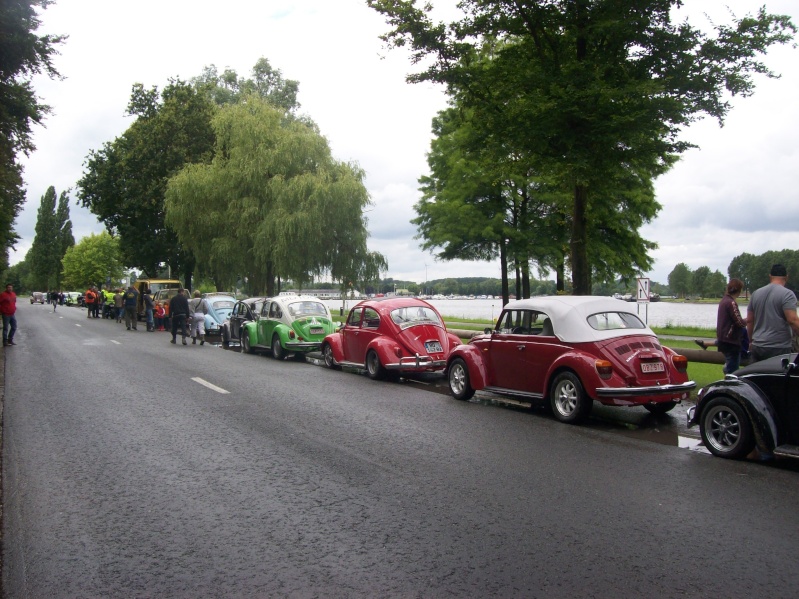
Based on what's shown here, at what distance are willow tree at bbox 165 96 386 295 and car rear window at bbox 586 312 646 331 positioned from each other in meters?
23.6

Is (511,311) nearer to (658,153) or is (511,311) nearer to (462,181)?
(658,153)

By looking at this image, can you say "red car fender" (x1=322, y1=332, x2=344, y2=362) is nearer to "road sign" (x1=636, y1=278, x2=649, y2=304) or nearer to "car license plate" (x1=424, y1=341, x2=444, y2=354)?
"car license plate" (x1=424, y1=341, x2=444, y2=354)

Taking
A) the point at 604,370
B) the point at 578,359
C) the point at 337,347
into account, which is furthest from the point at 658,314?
the point at 604,370

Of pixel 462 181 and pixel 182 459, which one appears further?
pixel 462 181

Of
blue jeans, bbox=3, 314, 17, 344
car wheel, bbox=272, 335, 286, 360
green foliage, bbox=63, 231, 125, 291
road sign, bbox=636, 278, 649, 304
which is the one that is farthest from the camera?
green foliage, bbox=63, 231, 125, 291

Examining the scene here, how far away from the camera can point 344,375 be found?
15641 mm

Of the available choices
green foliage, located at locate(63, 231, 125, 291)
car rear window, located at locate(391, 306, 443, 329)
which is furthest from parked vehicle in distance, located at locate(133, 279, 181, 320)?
green foliage, located at locate(63, 231, 125, 291)

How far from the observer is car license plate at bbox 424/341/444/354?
1421cm

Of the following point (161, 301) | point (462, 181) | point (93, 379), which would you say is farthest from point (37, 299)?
point (93, 379)

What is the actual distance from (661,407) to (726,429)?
259 centimetres

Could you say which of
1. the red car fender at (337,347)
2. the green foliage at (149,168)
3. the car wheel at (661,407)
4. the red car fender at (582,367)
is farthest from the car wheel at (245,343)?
the green foliage at (149,168)

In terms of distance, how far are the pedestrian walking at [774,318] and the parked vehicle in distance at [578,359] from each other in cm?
100

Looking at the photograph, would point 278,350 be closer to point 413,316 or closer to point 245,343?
point 245,343

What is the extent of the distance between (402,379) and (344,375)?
1448mm
